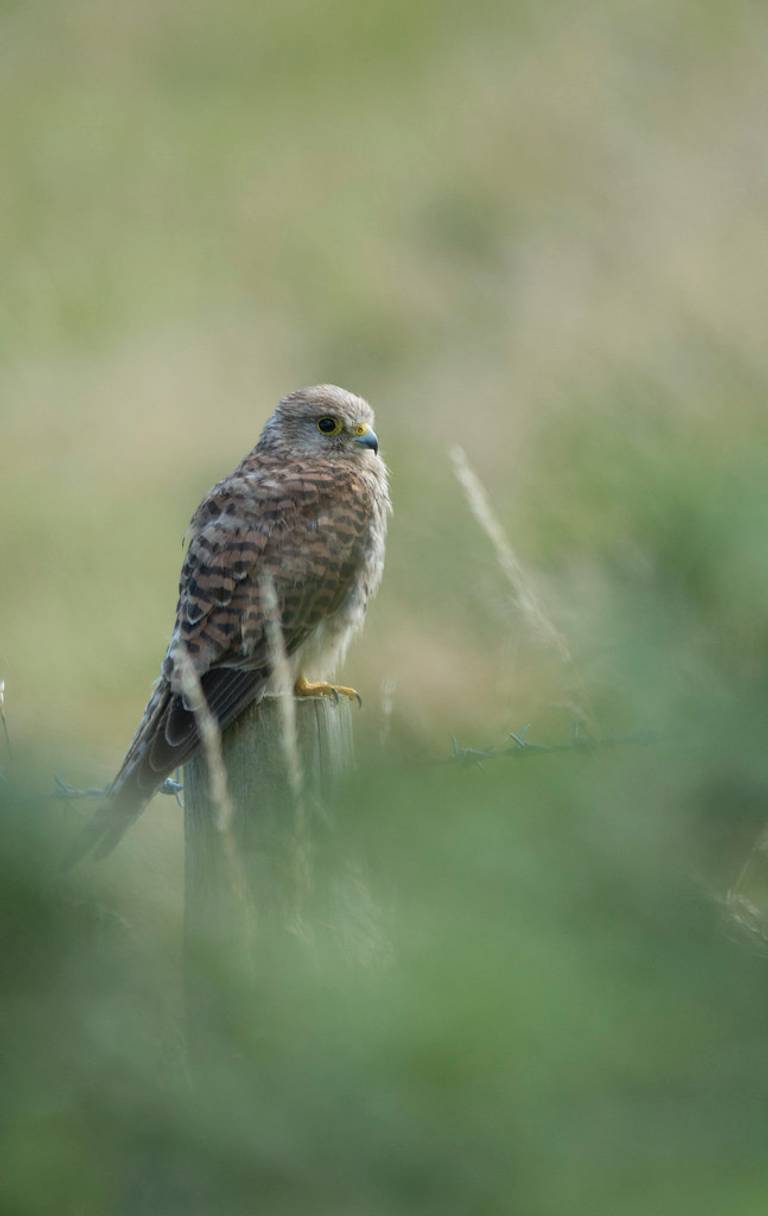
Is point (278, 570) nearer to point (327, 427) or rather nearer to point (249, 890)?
point (327, 427)

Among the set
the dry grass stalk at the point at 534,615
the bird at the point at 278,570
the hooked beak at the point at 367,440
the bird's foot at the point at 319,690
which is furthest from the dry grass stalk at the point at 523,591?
the hooked beak at the point at 367,440

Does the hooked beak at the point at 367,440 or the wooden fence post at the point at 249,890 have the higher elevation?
the wooden fence post at the point at 249,890

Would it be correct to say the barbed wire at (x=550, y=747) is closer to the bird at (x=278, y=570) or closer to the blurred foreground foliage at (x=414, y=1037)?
the blurred foreground foliage at (x=414, y=1037)

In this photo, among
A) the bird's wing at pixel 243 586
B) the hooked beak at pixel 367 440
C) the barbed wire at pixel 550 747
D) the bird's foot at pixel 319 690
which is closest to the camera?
the barbed wire at pixel 550 747

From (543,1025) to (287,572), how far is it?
2438 millimetres

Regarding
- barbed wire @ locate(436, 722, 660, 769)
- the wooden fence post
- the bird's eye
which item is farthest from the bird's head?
barbed wire @ locate(436, 722, 660, 769)

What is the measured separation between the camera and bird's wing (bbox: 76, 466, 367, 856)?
101 inches

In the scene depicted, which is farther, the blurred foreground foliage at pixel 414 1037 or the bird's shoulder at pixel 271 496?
the bird's shoulder at pixel 271 496

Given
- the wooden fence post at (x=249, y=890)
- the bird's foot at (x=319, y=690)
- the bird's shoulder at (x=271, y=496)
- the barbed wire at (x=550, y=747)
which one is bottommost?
the bird's foot at (x=319, y=690)

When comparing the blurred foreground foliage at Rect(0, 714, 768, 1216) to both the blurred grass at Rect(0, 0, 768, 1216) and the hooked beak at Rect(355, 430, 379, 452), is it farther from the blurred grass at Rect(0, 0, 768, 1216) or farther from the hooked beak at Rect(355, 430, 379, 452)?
the hooked beak at Rect(355, 430, 379, 452)

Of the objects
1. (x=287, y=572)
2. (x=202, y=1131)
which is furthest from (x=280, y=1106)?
(x=287, y=572)

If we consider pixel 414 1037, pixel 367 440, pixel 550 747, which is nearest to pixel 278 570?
pixel 367 440

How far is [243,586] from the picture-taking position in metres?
2.87

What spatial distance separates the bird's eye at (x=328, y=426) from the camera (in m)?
3.57
